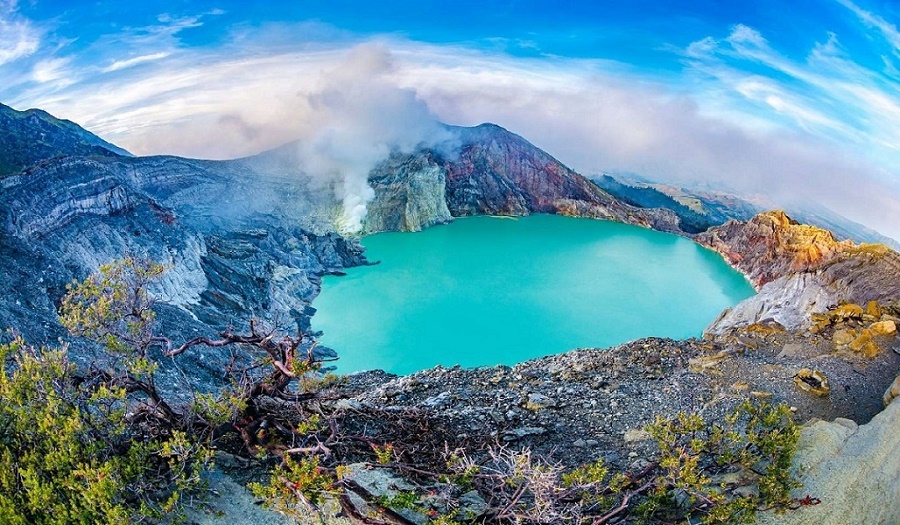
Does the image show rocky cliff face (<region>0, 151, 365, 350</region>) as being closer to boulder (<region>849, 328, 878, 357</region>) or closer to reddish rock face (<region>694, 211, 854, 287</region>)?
boulder (<region>849, 328, 878, 357</region>)

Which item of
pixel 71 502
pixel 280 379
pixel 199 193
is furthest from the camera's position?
pixel 199 193

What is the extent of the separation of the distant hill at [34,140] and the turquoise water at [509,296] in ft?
108

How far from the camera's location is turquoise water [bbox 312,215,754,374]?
29922 mm

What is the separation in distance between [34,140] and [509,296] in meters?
58.2

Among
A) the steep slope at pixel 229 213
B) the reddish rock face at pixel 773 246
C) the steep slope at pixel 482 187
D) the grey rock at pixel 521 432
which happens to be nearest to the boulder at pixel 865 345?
the grey rock at pixel 521 432

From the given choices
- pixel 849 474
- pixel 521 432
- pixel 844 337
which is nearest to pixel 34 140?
pixel 521 432

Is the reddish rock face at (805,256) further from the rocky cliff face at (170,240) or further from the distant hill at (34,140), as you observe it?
the distant hill at (34,140)

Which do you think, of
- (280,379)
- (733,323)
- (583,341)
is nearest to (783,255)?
(733,323)

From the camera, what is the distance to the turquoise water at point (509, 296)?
2992 centimetres

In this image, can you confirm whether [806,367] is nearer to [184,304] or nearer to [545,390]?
[545,390]

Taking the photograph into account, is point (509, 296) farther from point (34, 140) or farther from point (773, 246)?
point (34, 140)

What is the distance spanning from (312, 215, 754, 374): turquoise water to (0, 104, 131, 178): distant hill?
33035 millimetres

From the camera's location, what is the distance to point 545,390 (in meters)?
13.1

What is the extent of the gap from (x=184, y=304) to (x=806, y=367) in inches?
1062
